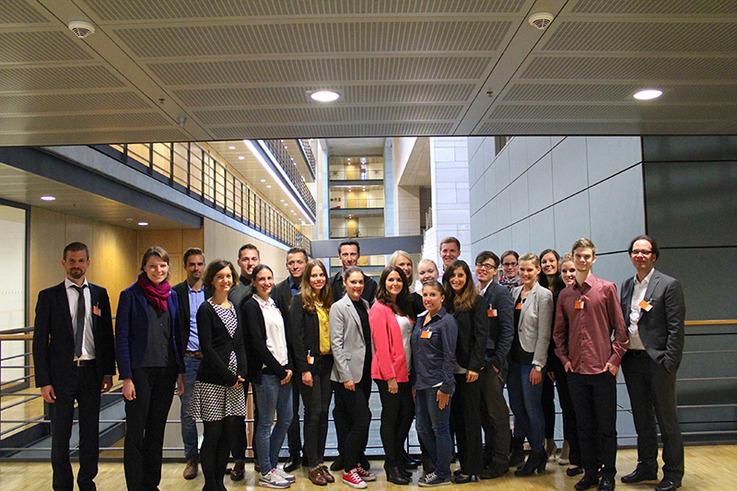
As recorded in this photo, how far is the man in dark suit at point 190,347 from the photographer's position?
4.32 meters

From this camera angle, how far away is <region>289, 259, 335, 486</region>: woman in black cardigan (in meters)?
4.14

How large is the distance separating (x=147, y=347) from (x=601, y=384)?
3.43 metres

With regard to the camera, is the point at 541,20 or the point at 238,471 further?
the point at 238,471

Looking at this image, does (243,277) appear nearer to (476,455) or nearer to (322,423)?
(322,423)

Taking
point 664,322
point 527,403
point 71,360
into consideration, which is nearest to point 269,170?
point 71,360

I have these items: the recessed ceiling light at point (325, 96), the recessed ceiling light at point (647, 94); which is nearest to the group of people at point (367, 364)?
the recessed ceiling light at point (647, 94)

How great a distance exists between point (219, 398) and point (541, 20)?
323 centimetres

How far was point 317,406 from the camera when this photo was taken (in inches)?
165

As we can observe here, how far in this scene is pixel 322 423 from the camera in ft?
14.0

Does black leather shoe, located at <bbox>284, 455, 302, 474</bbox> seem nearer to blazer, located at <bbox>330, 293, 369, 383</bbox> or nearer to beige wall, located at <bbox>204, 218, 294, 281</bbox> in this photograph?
blazer, located at <bbox>330, 293, 369, 383</bbox>

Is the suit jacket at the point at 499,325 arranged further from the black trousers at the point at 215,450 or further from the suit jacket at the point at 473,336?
the black trousers at the point at 215,450

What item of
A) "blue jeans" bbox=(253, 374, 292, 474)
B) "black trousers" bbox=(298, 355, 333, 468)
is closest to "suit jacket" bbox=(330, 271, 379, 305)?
"black trousers" bbox=(298, 355, 333, 468)

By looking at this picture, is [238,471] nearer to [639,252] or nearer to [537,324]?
[537,324]

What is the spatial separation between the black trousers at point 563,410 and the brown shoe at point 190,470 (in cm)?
309
